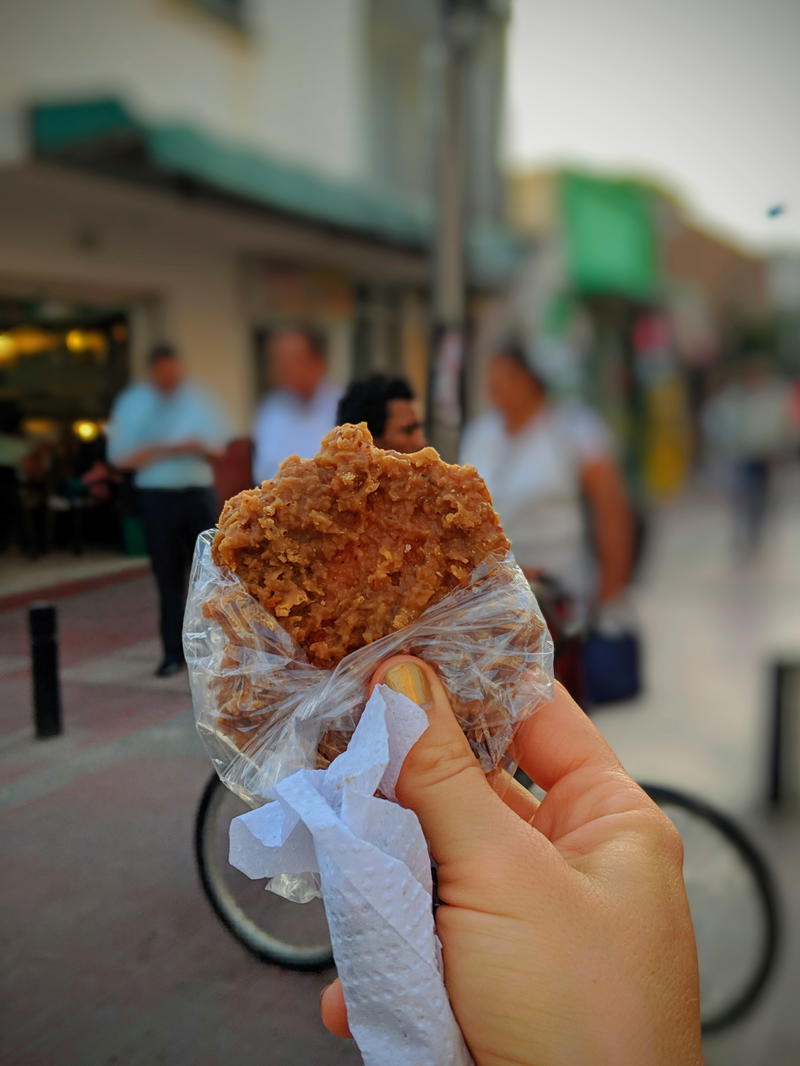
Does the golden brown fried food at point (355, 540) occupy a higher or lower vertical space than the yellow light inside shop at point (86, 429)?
lower

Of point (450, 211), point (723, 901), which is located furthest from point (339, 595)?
point (450, 211)

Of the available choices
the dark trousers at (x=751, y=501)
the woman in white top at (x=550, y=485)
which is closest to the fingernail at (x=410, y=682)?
the woman in white top at (x=550, y=485)

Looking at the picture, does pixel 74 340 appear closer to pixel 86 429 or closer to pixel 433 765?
pixel 86 429

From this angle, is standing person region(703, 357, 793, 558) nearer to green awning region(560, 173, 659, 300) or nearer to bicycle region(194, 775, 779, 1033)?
green awning region(560, 173, 659, 300)

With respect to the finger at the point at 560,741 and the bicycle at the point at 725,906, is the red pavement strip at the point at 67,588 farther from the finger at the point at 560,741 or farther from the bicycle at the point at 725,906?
the bicycle at the point at 725,906

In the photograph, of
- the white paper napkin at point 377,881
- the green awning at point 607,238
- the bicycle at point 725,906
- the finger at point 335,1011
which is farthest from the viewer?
the green awning at point 607,238

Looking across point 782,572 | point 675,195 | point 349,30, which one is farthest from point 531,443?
point 782,572

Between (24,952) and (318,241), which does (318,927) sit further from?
(318,241)
